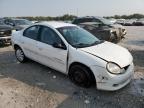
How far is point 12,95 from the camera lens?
17.0 ft

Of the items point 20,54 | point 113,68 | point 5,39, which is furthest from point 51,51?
point 5,39

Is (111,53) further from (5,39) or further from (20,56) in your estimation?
(5,39)

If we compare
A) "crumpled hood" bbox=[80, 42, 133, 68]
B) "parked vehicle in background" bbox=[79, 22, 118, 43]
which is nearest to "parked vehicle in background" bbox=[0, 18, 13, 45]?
"parked vehicle in background" bbox=[79, 22, 118, 43]

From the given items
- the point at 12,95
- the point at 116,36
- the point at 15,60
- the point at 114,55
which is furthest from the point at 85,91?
the point at 116,36

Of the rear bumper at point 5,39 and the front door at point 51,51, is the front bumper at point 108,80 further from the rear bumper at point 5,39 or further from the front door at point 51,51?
the rear bumper at point 5,39

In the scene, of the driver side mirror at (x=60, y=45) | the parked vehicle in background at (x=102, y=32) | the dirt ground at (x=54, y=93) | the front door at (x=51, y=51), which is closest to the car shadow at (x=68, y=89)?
the dirt ground at (x=54, y=93)

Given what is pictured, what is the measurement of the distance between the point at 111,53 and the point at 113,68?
591mm

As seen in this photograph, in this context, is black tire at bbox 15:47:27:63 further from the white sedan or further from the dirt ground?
the dirt ground

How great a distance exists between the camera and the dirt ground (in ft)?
15.5

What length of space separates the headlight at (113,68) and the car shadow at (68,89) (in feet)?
2.04

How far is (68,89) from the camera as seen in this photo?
5.48m

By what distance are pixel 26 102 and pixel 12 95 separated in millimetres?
572

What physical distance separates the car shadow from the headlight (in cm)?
62

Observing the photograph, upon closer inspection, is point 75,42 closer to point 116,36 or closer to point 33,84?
point 33,84
